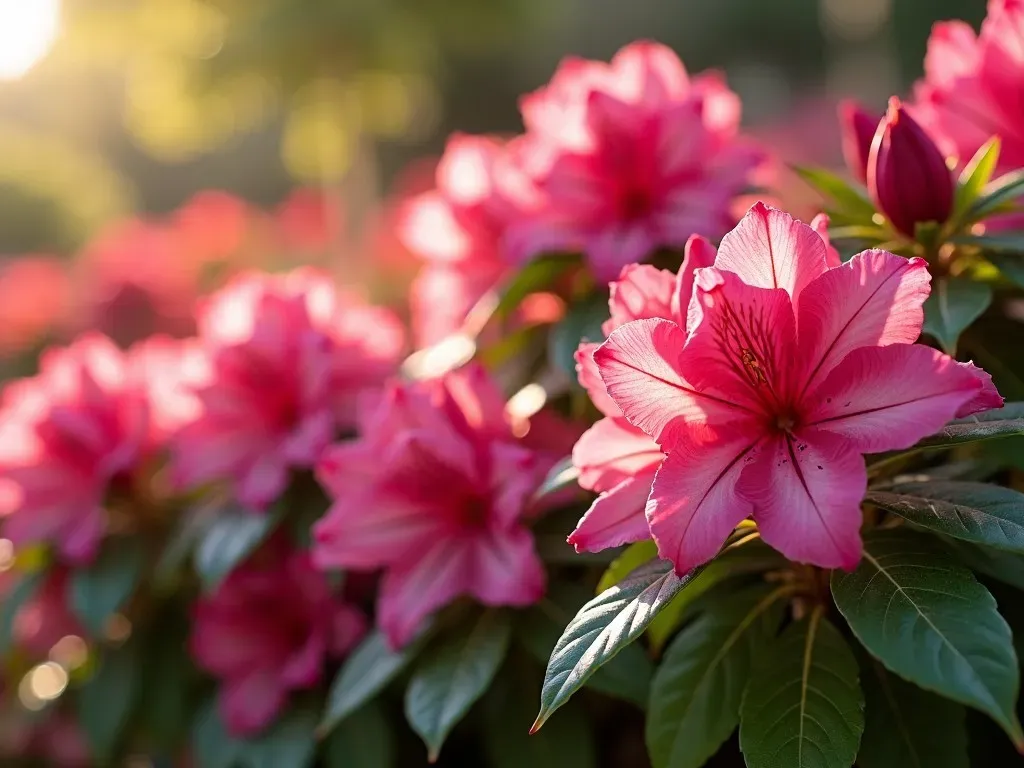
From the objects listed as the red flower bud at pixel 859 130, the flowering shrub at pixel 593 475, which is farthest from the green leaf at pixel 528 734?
the red flower bud at pixel 859 130

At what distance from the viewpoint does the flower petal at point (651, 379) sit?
59 cm

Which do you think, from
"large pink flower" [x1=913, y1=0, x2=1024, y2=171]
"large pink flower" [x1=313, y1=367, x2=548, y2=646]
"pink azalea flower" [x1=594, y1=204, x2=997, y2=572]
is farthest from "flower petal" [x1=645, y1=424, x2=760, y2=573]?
"large pink flower" [x1=913, y1=0, x2=1024, y2=171]

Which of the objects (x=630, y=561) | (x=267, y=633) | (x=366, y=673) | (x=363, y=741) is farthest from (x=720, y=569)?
(x=267, y=633)

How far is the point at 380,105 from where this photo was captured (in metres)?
4.60

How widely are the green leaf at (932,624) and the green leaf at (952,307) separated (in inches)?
5.9

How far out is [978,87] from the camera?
0.86m

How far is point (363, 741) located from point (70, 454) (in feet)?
1.75

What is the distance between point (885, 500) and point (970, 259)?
1.00ft

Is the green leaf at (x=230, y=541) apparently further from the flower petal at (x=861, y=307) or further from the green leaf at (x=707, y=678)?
the flower petal at (x=861, y=307)

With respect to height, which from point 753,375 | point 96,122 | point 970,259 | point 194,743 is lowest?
point 96,122

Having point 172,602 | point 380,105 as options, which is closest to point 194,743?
point 172,602

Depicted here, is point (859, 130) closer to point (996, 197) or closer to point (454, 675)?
point (996, 197)

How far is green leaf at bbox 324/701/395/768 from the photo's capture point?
1.00 m

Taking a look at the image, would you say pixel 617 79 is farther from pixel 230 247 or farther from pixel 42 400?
pixel 230 247
